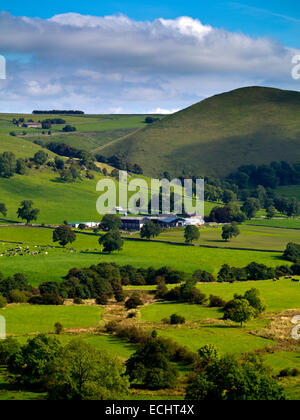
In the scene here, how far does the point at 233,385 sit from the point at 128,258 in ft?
267

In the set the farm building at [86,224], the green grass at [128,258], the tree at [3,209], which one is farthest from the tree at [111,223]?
the tree at [3,209]

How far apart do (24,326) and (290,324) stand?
Answer: 35.9 metres

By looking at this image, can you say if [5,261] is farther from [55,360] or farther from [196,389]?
[196,389]

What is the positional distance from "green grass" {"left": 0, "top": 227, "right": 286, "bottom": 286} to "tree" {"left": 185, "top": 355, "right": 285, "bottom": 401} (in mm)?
62718

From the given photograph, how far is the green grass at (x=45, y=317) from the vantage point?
76.4 metres

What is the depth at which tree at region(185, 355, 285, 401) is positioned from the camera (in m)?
45.8

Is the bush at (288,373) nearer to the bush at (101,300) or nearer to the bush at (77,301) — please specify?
the bush at (101,300)

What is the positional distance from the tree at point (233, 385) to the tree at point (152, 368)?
6.53 metres

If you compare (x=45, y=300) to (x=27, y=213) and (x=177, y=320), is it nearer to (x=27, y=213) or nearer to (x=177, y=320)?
(x=177, y=320)

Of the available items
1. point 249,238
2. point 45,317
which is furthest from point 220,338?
point 249,238

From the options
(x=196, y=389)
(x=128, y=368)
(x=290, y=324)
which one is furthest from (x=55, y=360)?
(x=290, y=324)

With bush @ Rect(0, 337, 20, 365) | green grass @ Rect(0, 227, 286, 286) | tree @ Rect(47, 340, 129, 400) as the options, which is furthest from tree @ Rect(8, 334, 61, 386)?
green grass @ Rect(0, 227, 286, 286)

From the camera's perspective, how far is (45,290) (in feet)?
319

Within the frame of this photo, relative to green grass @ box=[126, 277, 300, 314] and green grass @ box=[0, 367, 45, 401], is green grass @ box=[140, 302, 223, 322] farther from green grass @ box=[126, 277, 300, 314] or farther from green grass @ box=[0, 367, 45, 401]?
green grass @ box=[0, 367, 45, 401]
